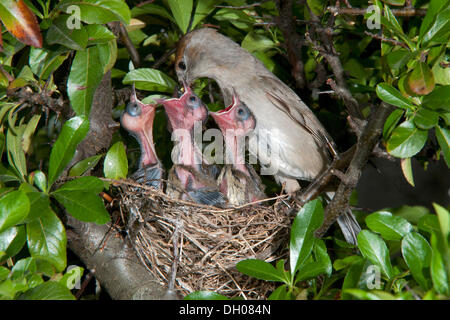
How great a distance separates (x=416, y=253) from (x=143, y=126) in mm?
A: 1772

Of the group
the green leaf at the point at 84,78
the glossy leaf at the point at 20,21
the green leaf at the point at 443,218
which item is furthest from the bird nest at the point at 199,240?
the green leaf at the point at 443,218

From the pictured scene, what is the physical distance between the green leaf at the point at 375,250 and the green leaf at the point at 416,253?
110 mm

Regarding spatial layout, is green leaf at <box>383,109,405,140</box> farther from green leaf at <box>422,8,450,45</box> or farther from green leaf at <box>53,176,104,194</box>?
green leaf at <box>53,176,104,194</box>

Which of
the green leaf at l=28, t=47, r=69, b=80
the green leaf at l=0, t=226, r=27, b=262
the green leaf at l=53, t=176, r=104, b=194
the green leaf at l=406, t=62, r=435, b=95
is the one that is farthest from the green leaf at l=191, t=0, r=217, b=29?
the green leaf at l=0, t=226, r=27, b=262

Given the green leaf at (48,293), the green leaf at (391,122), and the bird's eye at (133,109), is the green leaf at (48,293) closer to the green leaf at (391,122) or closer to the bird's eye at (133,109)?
the green leaf at (391,122)

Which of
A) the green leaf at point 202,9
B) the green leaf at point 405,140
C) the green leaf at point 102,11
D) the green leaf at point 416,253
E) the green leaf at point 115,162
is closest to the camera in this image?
the green leaf at point 416,253

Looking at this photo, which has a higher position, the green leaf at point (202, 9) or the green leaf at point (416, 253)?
the green leaf at point (202, 9)

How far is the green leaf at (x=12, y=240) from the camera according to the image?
6.03 feet

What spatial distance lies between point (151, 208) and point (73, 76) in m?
0.74

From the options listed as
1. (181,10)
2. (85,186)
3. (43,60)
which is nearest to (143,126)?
(181,10)

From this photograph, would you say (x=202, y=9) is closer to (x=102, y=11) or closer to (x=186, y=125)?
(x=186, y=125)
